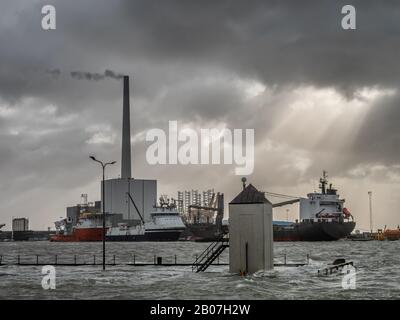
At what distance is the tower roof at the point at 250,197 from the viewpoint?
42312 millimetres

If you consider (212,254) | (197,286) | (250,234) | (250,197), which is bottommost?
(197,286)

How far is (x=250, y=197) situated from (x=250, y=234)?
2.67 m

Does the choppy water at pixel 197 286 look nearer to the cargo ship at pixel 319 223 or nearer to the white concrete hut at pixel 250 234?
the white concrete hut at pixel 250 234

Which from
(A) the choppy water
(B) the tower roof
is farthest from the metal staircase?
(B) the tower roof

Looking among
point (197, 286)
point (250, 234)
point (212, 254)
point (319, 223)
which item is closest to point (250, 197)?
point (250, 234)

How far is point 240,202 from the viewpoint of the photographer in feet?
140

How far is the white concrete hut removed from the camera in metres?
41.6

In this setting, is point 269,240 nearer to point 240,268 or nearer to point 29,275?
point 240,268

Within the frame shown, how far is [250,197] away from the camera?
140ft

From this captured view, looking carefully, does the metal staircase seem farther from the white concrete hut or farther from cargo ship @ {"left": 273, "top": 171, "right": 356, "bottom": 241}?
cargo ship @ {"left": 273, "top": 171, "right": 356, "bottom": 241}

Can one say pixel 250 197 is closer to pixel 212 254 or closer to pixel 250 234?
pixel 250 234

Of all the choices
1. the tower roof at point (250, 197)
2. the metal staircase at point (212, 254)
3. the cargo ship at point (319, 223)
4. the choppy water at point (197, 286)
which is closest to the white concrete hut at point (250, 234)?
the tower roof at point (250, 197)
